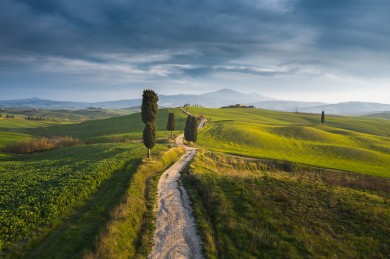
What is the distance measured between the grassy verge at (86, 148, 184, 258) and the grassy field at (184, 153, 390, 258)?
4167mm

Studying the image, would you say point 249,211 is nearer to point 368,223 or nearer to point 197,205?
point 197,205

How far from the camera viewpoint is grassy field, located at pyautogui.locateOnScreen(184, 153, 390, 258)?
18.6m

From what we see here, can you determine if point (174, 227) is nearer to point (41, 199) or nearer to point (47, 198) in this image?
point (47, 198)

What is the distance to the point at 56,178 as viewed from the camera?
1320 inches

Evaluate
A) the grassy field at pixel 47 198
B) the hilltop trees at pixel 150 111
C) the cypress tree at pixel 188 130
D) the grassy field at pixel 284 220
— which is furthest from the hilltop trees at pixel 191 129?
the grassy field at pixel 284 220

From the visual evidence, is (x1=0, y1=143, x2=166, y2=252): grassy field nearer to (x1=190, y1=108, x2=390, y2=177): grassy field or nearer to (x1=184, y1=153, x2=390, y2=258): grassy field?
(x1=184, y1=153, x2=390, y2=258): grassy field

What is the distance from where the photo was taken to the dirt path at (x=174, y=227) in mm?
18000

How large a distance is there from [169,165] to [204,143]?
38.4 meters

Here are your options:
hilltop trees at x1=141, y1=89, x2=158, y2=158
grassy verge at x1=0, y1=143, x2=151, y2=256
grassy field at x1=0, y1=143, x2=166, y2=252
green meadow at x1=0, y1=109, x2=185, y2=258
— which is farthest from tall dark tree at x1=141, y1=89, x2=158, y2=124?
green meadow at x1=0, y1=109, x2=185, y2=258

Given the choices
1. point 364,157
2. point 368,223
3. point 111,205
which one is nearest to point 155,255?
point 111,205

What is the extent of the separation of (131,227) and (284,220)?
12.5m

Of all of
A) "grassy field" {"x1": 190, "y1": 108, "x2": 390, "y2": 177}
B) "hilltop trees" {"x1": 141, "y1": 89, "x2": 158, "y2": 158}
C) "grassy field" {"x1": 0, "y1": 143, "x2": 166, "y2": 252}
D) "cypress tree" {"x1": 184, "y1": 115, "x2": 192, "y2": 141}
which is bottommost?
"grassy field" {"x1": 190, "y1": 108, "x2": 390, "y2": 177}

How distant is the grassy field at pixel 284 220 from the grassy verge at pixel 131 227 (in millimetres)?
4167

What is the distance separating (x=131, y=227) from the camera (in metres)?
20.8
